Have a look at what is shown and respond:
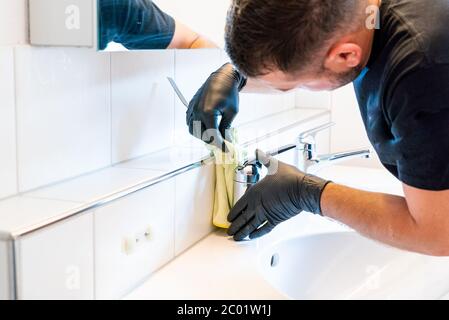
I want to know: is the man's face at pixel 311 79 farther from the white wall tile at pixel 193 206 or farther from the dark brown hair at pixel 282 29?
the white wall tile at pixel 193 206

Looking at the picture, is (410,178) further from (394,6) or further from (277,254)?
(277,254)

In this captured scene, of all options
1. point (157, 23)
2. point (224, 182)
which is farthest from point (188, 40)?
point (224, 182)

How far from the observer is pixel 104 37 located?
3.55 feet

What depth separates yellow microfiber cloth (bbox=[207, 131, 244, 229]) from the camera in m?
1.41

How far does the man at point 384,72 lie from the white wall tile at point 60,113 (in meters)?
0.34

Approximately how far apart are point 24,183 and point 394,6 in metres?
0.66

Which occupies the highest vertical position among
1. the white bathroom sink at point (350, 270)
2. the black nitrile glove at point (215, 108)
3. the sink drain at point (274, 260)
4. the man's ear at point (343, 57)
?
the man's ear at point (343, 57)

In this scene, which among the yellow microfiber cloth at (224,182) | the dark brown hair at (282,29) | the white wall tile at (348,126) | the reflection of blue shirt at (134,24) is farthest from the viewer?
the white wall tile at (348,126)

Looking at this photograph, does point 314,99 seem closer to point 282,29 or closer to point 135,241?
point 135,241

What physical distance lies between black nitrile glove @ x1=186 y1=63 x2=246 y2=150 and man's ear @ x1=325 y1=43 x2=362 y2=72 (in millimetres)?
385

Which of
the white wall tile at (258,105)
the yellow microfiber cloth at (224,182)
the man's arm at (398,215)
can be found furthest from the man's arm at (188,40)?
the white wall tile at (258,105)

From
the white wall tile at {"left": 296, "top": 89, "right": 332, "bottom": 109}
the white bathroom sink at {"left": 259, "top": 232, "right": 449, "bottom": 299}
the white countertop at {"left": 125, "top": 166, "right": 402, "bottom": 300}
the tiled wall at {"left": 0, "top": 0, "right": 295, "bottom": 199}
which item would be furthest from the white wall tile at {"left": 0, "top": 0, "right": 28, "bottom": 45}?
the white wall tile at {"left": 296, "top": 89, "right": 332, "bottom": 109}

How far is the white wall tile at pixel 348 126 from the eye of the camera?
229cm

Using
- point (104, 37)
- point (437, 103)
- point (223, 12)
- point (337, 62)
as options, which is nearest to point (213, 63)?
point (223, 12)
